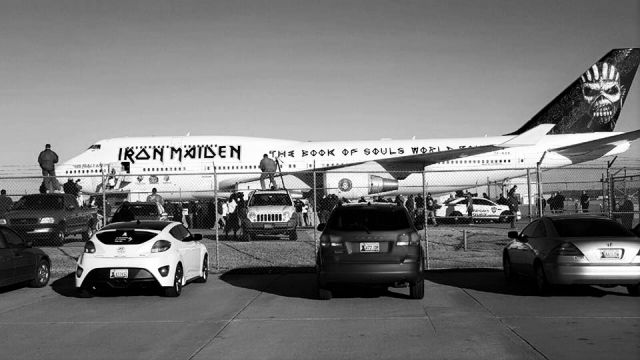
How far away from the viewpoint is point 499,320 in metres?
8.93

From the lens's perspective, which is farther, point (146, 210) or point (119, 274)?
point (146, 210)

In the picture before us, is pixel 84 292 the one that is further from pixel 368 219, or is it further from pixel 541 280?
pixel 541 280

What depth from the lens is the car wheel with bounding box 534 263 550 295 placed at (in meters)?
11.0

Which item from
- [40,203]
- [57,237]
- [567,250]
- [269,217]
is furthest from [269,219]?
[567,250]

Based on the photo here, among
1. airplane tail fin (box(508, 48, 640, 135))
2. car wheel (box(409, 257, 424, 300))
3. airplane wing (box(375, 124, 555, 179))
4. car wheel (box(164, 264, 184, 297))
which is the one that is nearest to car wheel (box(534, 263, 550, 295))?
car wheel (box(409, 257, 424, 300))

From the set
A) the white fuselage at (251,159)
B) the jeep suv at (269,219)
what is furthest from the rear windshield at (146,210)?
the white fuselage at (251,159)

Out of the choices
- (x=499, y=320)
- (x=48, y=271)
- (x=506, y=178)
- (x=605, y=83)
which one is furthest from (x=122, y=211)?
(x=605, y=83)

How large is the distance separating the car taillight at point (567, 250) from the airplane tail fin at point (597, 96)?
2850cm

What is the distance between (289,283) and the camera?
44.5ft

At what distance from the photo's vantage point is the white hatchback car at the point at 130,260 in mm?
11000

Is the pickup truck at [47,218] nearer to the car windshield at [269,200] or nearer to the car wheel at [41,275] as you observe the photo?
the car windshield at [269,200]

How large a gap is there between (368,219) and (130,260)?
4.05 m

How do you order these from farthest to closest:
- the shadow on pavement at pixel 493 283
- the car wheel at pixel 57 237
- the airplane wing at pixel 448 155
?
the airplane wing at pixel 448 155 → the car wheel at pixel 57 237 → the shadow on pavement at pixel 493 283

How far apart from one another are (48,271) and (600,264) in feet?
35.2
